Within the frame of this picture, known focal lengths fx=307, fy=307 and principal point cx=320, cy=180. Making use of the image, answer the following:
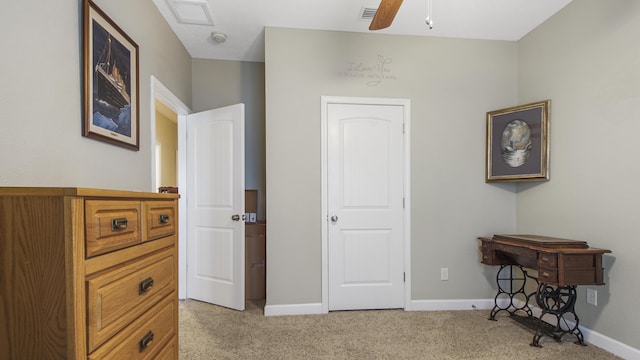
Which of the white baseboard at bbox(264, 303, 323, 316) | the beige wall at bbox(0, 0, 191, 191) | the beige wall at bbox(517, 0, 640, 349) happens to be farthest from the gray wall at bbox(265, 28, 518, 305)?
the beige wall at bbox(0, 0, 191, 191)

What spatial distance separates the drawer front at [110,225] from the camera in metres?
0.84

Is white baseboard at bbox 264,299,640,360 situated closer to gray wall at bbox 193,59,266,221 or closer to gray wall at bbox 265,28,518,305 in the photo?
gray wall at bbox 265,28,518,305

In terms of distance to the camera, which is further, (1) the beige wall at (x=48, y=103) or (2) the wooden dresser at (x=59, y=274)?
(1) the beige wall at (x=48, y=103)

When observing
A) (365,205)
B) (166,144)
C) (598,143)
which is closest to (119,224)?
(365,205)

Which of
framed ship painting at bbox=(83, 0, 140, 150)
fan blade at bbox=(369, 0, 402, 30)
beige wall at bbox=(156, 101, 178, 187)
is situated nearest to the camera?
framed ship painting at bbox=(83, 0, 140, 150)

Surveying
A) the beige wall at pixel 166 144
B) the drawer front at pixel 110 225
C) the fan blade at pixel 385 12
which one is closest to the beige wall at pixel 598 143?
the fan blade at pixel 385 12

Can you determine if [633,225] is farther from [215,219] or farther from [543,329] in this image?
[215,219]

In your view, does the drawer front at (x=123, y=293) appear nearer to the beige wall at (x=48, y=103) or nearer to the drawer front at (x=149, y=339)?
the drawer front at (x=149, y=339)

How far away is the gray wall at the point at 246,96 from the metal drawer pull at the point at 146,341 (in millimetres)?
2355

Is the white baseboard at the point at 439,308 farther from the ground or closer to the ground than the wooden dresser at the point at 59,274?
closer to the ground

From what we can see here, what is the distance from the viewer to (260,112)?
3.57 meters

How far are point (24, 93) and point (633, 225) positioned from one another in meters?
3.41

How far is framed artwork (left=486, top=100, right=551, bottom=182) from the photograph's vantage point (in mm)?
2674

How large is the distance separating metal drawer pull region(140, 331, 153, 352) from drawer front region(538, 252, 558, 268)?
2.50 meters
